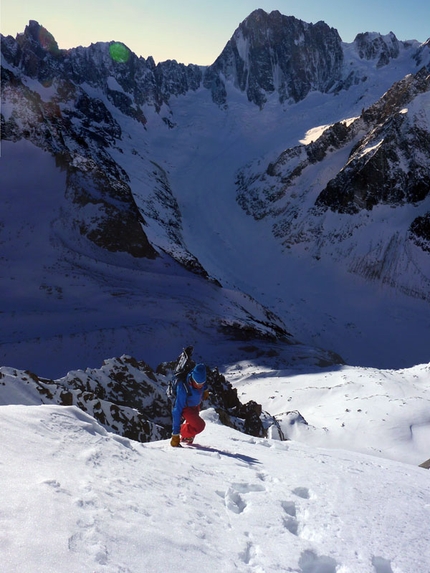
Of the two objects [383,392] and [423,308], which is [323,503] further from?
[423,308]

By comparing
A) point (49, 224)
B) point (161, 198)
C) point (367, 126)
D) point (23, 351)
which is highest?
point (367, 126)

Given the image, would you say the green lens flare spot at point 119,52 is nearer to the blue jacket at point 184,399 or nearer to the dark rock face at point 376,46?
the dark rock face at point 376,46

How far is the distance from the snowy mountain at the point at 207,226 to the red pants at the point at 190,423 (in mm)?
23493

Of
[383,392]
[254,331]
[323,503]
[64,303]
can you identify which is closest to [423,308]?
[254,331]

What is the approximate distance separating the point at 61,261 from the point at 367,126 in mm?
52126

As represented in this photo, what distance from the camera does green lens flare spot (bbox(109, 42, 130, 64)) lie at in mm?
111062

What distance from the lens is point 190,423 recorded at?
768 centimetres

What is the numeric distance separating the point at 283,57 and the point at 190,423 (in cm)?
12590

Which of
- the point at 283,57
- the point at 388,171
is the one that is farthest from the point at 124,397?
the point at 283,57

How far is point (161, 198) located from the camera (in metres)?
68.9

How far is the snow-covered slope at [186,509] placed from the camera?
3.03 metres

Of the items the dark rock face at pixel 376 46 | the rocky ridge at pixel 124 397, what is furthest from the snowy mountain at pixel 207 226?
the dark rock face at pixel 376 46

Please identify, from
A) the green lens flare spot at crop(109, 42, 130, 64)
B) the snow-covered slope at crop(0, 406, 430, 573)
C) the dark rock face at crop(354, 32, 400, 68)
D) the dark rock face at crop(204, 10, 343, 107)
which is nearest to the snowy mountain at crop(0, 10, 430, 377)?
the green lens flare spot at crop(109, 42, 130, 64)

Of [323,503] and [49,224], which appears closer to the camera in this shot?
[323,503]
